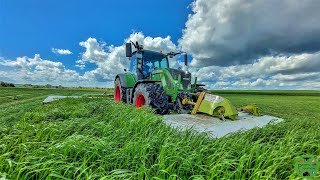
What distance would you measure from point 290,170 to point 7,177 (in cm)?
313

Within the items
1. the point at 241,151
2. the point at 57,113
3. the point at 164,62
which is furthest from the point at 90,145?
the point at 164,62

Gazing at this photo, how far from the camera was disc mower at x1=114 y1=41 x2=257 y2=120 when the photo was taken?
604cm

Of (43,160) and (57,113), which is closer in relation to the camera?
(43,160)

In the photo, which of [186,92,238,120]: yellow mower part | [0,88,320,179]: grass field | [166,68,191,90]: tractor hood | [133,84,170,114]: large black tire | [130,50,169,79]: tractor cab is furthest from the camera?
[130,50,169,79]: tractor cab

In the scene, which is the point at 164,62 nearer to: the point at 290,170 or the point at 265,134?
the point at 265,134

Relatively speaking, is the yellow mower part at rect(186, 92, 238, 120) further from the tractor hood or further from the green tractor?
the tractor hood

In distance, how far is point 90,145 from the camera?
2.96 m

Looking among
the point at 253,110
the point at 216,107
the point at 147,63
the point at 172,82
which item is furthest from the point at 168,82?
the point at 253,110

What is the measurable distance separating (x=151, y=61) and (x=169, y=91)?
2.93m

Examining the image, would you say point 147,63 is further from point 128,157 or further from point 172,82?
point 128,157

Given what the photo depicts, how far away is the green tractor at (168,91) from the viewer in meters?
6.05

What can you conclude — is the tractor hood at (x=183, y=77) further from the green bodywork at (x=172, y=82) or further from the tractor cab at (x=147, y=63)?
the tractor cab at (x=147, y=63)

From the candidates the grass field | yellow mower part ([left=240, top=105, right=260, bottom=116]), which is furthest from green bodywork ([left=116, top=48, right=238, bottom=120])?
the grass field

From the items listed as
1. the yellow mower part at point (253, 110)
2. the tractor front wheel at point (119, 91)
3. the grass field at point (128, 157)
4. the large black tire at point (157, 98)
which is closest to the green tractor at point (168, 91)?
the large black tire at point (157, 98)
